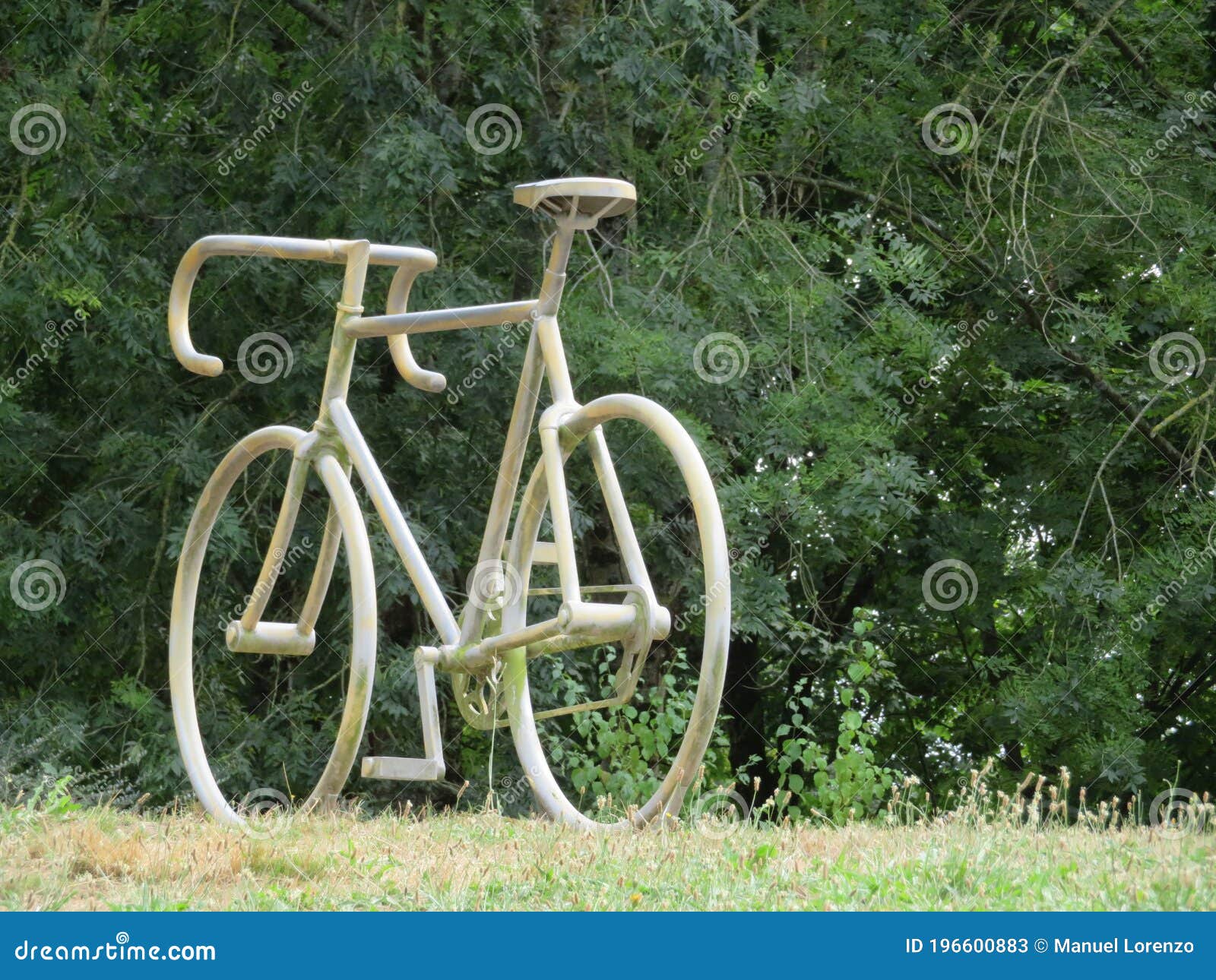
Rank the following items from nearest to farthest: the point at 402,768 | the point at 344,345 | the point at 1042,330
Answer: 1. the point at 402,768
2. the point at 344,345
3. the point at 1042,330

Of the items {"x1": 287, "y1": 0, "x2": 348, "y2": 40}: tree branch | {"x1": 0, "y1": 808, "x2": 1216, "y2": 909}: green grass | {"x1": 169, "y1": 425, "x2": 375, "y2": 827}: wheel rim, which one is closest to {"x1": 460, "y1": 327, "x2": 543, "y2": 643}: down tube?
{"x1": 169, "y1": 425, "x2": 375, "y2": 827}: wheel rim

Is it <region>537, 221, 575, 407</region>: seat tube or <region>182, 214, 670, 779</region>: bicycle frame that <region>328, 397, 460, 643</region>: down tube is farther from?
<region>537, 221, 575, 407</region>: seat tube

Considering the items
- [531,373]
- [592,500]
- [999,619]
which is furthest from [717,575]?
[999,619]

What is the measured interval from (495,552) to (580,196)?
2.98ft

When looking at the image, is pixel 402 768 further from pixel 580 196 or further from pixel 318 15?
pixel 318 15

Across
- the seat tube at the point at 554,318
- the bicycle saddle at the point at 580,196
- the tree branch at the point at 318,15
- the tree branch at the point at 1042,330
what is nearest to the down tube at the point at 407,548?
the seat tube at the point at 554,318

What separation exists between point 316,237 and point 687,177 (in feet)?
6.20

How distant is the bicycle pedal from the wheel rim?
0.09 meters

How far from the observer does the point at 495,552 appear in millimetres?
3973

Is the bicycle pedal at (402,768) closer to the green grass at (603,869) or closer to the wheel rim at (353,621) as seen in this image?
the wheel rim at (353,621)

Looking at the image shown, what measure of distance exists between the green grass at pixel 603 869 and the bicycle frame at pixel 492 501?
16.6 inches

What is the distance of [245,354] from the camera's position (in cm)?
727

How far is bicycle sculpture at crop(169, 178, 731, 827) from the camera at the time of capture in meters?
3.35

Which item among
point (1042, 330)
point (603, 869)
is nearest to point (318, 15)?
point (1042, 330)
